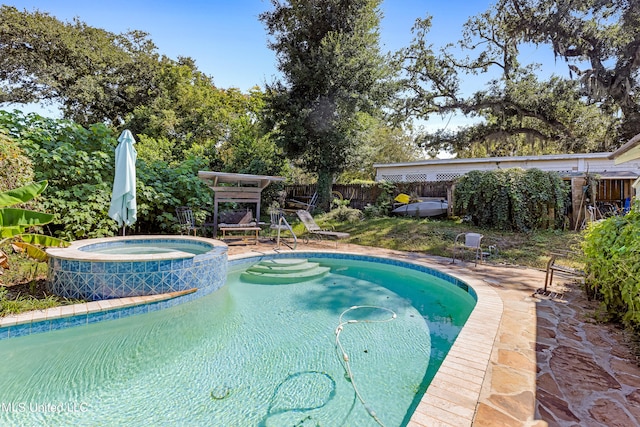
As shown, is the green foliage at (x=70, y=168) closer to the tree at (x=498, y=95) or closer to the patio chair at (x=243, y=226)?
the patio chair at (x=243, y=226)

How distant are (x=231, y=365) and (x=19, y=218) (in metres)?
3.35

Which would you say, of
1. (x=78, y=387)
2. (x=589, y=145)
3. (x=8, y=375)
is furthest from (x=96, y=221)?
(x=589, y=145)

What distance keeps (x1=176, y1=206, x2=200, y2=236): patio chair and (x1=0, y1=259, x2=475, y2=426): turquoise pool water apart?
4495 millimetres

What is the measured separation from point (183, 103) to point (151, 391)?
858 inches

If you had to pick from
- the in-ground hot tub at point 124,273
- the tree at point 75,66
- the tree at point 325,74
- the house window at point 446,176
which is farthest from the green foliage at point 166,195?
the tree at point 75,66

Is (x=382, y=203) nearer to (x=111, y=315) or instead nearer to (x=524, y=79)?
(x=524, y=79)

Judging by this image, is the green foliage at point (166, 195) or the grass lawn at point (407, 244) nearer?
the grass lawn at point (407, 244)

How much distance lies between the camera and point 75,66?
2064cm

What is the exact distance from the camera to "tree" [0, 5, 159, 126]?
18692mm

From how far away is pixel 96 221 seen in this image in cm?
747

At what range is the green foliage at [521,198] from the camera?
34.6 ft

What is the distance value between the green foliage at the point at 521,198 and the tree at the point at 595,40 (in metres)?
6.77

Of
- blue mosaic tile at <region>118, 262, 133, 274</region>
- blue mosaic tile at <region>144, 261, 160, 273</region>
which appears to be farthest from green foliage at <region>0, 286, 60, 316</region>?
blue mosaic tile at <region>144, 261, 160, 273</region>

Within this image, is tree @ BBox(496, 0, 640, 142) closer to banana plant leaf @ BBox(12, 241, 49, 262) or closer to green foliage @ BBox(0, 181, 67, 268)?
green foliage @ BBox(0, 181, 67, 268)
